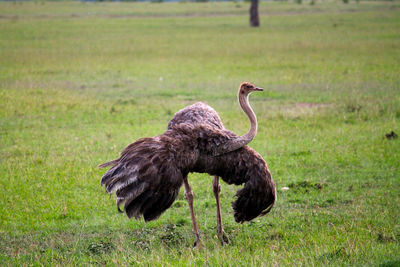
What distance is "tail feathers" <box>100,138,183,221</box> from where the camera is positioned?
220 inches

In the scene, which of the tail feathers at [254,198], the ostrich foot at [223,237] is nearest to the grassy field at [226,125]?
the ostrich foot at [223,237]

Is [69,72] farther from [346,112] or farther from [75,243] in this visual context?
[75,243]

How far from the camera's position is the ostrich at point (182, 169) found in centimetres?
561

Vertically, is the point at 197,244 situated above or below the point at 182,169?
below

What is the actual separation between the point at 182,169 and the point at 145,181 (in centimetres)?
47

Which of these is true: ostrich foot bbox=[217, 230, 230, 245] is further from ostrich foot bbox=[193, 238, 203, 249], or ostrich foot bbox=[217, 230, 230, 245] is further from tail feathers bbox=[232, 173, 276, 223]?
tail feathers bbox=[232, 173, 276, 223]

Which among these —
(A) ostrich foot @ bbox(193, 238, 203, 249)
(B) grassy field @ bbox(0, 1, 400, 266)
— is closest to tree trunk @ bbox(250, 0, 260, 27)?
(B) grassy field @ bbox(0, 1, 400, 266)

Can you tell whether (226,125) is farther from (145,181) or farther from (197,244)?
(145,181)

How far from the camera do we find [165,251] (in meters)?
5.88

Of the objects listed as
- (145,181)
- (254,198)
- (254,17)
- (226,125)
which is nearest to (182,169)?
(145,181)

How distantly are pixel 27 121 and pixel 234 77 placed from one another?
8.11 meters

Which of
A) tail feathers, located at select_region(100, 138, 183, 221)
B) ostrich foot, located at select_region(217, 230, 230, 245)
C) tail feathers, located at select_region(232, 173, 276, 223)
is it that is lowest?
ostrich foot, located at select_region(217, 230, 230, 245)

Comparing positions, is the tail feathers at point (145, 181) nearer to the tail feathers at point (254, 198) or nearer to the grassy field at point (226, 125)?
the grassy field at point (226, 125)

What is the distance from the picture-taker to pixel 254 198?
5.97 metres
